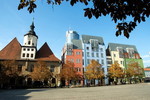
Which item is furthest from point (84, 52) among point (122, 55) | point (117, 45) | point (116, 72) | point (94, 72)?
point (117, 45)

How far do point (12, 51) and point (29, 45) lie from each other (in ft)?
18.5

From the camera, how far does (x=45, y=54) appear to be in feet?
137

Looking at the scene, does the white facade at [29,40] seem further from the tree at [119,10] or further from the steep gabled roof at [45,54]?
the tree at [119,10]

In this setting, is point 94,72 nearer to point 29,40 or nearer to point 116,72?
point 116,72

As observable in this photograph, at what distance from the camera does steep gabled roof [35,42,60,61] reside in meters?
40.0

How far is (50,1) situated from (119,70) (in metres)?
43.7

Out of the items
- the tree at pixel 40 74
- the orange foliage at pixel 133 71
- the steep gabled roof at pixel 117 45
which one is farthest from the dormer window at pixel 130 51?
the tree at pixel 40 74

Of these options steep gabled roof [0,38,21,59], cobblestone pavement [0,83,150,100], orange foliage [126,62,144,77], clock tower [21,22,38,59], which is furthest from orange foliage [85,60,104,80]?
steep gabled roof [0,38,21,59]

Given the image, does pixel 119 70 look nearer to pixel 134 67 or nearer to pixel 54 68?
pixel 134 67

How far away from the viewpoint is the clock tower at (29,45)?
128 feet

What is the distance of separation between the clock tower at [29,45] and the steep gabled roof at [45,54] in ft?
7.12

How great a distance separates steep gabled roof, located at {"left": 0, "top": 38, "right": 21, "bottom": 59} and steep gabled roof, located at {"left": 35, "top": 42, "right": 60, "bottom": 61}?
6.40 m

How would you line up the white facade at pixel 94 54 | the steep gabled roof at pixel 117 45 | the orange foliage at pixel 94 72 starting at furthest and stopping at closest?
the steep gabled roof at pixel 117 45
the white facade at pixel 94 54
the orange foliage at pixel 94 72

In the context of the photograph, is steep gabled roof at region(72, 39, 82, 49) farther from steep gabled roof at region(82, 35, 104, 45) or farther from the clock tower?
the clock tower
